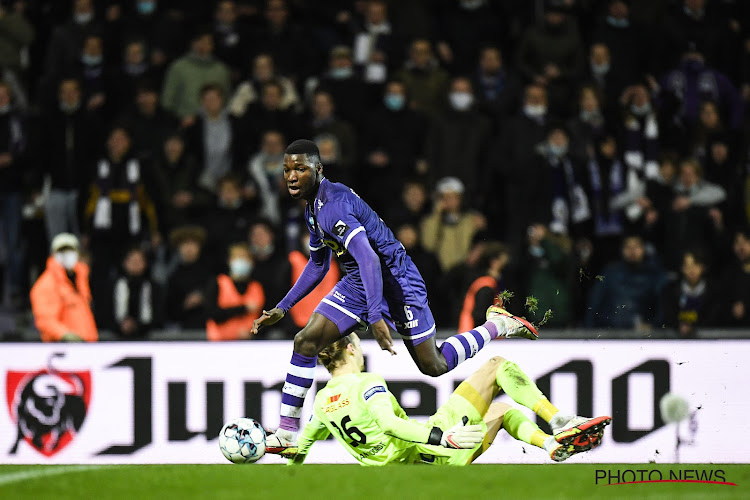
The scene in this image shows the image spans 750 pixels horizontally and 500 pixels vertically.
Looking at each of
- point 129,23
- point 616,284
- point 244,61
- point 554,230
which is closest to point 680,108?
point 554,230

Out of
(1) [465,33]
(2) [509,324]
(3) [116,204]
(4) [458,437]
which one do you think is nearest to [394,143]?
(1) [465,33]

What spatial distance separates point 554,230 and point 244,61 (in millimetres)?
4058

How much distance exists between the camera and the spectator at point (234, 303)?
1105cm

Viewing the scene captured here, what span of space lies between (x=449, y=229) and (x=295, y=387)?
410 centimetres

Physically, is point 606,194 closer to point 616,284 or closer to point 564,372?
point 616,284

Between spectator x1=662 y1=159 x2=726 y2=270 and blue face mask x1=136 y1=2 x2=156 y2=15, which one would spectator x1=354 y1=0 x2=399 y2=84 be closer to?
blue face mask x1=136 y1=2 x2=156 y2=15

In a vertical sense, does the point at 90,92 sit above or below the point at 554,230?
above

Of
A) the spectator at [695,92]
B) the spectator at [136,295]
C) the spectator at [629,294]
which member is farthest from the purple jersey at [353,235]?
the spectator at [695,92]

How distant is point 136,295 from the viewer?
39.2 ft

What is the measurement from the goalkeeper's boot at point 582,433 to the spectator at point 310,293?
3800mm

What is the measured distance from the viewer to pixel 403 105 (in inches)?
530

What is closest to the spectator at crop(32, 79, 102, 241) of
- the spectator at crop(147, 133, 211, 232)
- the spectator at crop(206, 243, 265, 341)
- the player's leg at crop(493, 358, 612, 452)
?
the spectator at crop(147, 133, 211, 232)

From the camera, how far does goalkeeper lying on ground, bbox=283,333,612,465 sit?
778 cm

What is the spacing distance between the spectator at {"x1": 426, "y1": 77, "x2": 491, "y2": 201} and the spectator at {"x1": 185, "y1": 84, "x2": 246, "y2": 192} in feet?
6.53
